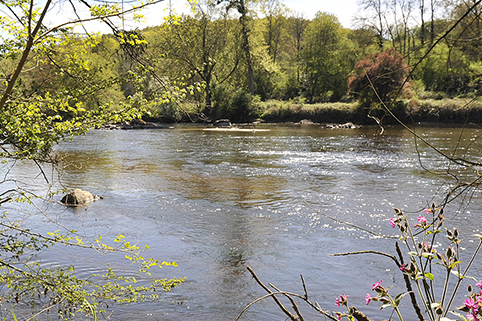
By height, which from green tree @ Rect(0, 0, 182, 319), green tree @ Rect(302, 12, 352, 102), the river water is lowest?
the river water

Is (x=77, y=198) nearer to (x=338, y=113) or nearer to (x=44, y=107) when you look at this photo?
(x=44, y=107)

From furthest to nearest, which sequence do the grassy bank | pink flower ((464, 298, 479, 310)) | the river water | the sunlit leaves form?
the grassy bank < the river water < the sunlit leaves < pink flower ((464, 298, 479, 310))

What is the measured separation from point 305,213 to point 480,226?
11.2 feet

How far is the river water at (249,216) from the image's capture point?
234 inches

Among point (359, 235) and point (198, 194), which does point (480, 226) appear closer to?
point (359, 235)

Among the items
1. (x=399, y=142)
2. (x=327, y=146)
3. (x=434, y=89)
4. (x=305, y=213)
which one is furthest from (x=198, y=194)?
(x=434, y=89)

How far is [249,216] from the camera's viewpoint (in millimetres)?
9531

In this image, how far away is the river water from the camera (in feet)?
19.5

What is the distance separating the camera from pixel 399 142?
23297 mm

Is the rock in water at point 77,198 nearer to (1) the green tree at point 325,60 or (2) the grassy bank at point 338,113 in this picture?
(2) the grassy bank at point 338,113

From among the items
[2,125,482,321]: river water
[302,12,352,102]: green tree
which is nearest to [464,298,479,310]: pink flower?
[2,125,482,321]: river water

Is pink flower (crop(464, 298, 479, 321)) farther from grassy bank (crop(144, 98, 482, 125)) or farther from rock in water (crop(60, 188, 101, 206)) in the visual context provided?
grassy bank (crop(144, 98, 482, 125))

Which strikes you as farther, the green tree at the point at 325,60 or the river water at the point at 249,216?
the green tree at the point at 325,60

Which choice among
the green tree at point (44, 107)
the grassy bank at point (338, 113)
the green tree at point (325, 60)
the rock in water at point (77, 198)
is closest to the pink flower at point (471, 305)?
the green tree at point (44, 107)
